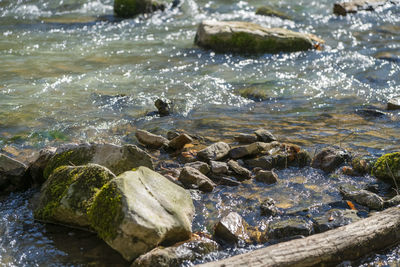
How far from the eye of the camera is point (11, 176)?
6.02 meters

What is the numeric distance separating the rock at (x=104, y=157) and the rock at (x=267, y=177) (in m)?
1.34

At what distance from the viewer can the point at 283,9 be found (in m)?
17.0

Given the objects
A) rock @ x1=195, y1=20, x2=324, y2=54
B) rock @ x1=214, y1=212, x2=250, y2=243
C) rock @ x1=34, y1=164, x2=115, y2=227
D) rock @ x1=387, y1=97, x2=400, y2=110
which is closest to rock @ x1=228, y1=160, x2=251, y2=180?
rock @ x1=214, y1=212, x2=250, y2=243

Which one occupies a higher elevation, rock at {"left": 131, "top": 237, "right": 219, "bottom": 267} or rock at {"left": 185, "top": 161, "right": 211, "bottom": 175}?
rock at {"left": 131, "top": 237, "right": 219, "bottom": 267}

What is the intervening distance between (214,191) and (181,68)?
5.96 m

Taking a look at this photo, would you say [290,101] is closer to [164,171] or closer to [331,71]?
[331,71]

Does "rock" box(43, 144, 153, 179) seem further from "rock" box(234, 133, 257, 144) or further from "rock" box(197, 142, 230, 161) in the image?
"rock" box(234, 133, 257, 144)

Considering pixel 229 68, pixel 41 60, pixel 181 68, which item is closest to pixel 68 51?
pixel 41 60

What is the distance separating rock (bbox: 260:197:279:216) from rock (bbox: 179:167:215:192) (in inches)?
29.6

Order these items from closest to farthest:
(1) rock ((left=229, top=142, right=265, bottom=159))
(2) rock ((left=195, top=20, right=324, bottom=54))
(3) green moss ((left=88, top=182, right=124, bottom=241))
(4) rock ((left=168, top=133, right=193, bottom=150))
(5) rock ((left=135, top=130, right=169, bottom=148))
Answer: (3) green moss ((left=88, top=182, right=124, bottom=241)), (1) rock ((left=229, top=142, right=265, bottom=159)), (4) rock ((left=168, top=133, right=193, bottom=150)), (5) rock ((left=135, top=130, right=169, bottom=148)), (2) rock ((left=195, top=20, right=324, bottom=54))

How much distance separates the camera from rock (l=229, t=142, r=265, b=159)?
690 cm

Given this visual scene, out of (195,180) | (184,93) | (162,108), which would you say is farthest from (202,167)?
(184,93)

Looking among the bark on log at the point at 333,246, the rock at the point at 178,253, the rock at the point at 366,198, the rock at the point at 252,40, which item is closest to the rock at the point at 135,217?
the rock at the point at 178,253

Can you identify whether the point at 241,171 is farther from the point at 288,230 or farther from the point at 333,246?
the point at 333,246
